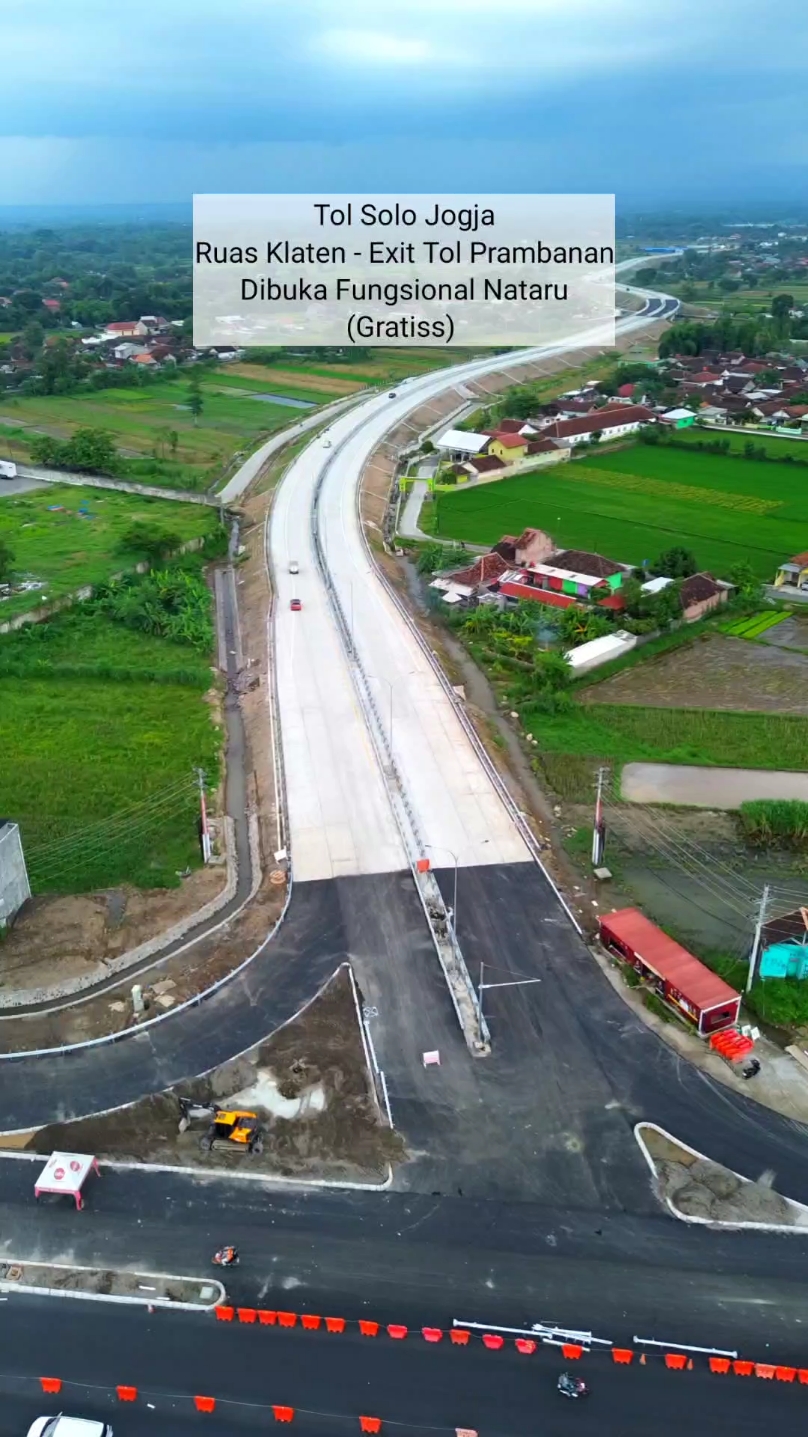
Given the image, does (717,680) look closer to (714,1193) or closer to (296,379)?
(714,1193)

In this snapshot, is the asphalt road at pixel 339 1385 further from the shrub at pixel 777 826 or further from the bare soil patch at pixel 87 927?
the shrub at pixel 777 826

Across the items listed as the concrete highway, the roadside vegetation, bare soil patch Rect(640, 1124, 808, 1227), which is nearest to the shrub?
the concrete highway

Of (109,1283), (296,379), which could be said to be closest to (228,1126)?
(109,1283)

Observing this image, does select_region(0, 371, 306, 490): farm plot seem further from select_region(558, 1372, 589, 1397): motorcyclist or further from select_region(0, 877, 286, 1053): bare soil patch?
select_region(558, 1372, 589, 1397): motorcyclist

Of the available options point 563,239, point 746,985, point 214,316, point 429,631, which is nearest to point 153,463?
point 429,631

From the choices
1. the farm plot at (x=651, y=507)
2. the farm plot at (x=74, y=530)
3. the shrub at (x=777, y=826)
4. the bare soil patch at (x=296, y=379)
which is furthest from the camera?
the bare soil patch at (x=296, y=379)

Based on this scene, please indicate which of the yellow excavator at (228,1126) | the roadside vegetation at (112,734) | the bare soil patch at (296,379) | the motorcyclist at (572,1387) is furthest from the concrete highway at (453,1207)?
the bare soil patch at (296,379)

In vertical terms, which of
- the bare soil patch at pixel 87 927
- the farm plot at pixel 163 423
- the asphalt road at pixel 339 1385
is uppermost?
the farm plot at pixel 163 423
